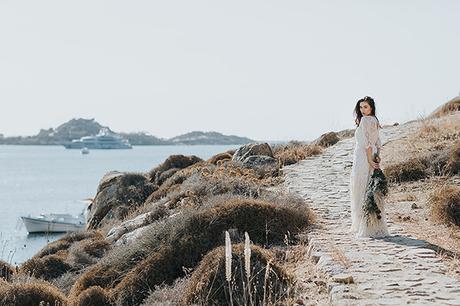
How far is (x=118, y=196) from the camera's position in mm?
22734

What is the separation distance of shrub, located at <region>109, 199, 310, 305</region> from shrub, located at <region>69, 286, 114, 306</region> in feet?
0.62

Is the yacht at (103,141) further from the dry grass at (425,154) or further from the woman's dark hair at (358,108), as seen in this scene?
the woman's dark hair at (358,108)

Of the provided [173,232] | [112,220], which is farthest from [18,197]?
[173,232]

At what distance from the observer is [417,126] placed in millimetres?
24484

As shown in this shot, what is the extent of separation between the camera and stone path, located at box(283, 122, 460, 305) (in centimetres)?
743

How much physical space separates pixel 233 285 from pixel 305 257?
173 centimetres

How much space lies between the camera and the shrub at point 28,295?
406 inches

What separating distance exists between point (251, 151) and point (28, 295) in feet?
38.7

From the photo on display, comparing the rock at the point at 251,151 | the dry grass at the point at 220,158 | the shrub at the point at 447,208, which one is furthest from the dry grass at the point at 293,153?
the shrub at the point at 447,208

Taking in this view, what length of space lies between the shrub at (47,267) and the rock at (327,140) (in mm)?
13299

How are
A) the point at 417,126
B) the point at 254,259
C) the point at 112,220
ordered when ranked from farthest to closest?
the point at 417,126 < the point at 112,220 < the point at 254,259

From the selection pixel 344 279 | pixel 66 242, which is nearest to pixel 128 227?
pixel 66 242

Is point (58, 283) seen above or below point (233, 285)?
below

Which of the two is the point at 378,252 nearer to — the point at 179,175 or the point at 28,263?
the point at 28,263
